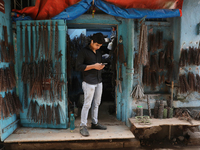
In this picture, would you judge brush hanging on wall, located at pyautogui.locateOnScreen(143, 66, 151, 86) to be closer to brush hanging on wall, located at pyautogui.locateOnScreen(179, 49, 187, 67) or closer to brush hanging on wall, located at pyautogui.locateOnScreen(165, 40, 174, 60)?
brush hanging on wall, located at pyautogui.locateOnScreen(165, 40, 174, 60)

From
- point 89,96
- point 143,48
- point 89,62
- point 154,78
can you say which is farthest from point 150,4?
point 89,96

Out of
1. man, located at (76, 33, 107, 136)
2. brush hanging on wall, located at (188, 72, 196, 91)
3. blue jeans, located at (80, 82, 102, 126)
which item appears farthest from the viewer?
brush hanging on wall, located at (188, 72, 196, 91)

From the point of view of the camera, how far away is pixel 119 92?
13.1 ft

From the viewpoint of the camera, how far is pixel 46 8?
130 inches

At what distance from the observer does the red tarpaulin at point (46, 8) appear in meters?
3.25

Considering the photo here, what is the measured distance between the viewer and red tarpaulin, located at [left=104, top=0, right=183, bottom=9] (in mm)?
3362

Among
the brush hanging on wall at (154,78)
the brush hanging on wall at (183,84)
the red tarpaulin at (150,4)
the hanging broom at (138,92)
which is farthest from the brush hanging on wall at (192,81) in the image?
the red tarpaulin at (150,4)

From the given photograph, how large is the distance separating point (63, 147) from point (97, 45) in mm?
2359

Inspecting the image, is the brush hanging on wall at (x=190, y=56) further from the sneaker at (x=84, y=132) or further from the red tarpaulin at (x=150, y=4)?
the sneaker at (x=84, y=132)

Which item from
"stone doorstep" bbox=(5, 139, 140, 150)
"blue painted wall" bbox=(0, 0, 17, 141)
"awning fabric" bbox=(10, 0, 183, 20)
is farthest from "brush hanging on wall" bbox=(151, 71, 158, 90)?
"blue painted wall" bbox=(0, 0, 17, 141)

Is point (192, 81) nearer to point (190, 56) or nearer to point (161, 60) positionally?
point (190, 56)

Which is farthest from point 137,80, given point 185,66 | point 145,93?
point 185,66

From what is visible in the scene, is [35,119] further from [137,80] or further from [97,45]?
[137,80]

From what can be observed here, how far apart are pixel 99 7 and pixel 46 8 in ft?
3.82
